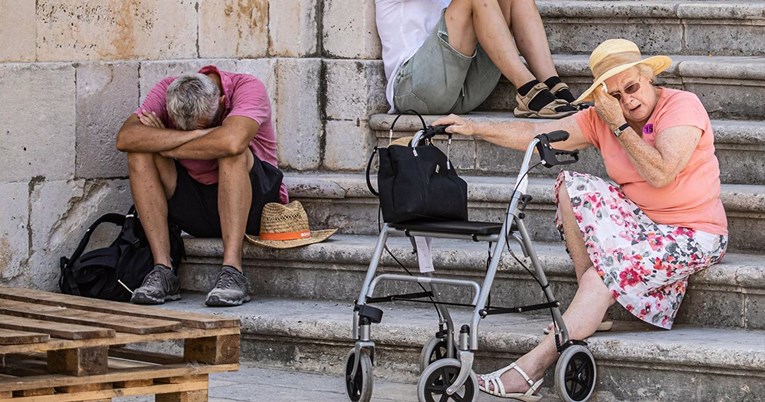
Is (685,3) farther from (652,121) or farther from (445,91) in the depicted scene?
(652,121)

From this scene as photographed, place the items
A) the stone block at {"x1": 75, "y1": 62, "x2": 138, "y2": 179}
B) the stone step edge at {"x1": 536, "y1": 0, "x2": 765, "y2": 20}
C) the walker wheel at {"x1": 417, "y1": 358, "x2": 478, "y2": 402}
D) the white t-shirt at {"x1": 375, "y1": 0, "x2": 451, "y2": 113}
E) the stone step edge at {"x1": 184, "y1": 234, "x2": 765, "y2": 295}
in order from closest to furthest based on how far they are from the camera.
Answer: the walker wheel at {"x1": 417, "y1": 358, "x2": 478, "y2": 402} → the stone step edge at {"x1": 184, "y1": 234, "x2": 765, "y2": 295} → the stone block at {"x1": 75, "y1": 62, "x2": 138, "y2": 179} → the stone step edge at {"x1": 536, "y1": 0, "x2": 765, "y2": 20} → the white t-shirt at {"x1": 375, "y1": 0, "x2": 451, "y2": 113}

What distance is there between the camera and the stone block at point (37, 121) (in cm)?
603

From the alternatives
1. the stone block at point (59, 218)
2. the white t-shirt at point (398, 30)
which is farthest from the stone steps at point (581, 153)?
the stone block at point (59, 218)

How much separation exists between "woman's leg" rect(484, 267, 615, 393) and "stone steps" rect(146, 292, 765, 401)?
0.08m

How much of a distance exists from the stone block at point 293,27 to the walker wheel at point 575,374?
2643mm

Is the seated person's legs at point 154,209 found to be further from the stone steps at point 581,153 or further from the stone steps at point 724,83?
the stone steps at point 724,83

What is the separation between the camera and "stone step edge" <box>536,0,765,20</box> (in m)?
6.83

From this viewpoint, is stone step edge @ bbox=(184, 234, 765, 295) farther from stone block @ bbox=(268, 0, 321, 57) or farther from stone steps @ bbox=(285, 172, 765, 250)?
stone block @ bbox=(268, 0, 321, 57)

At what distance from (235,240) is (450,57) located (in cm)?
141

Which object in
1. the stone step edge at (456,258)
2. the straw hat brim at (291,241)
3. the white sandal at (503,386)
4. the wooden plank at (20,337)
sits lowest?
the white sandal at (503,386)

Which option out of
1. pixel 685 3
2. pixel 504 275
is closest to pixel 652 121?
pixel 504 275

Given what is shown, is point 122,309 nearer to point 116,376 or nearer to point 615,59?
point 116,376

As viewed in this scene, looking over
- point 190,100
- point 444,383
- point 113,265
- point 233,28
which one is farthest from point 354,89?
point 444,383

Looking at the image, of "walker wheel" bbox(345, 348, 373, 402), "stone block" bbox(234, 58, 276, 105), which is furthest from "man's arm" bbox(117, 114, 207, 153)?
"walker wheel" bbox(345, 348, 373, 402)
